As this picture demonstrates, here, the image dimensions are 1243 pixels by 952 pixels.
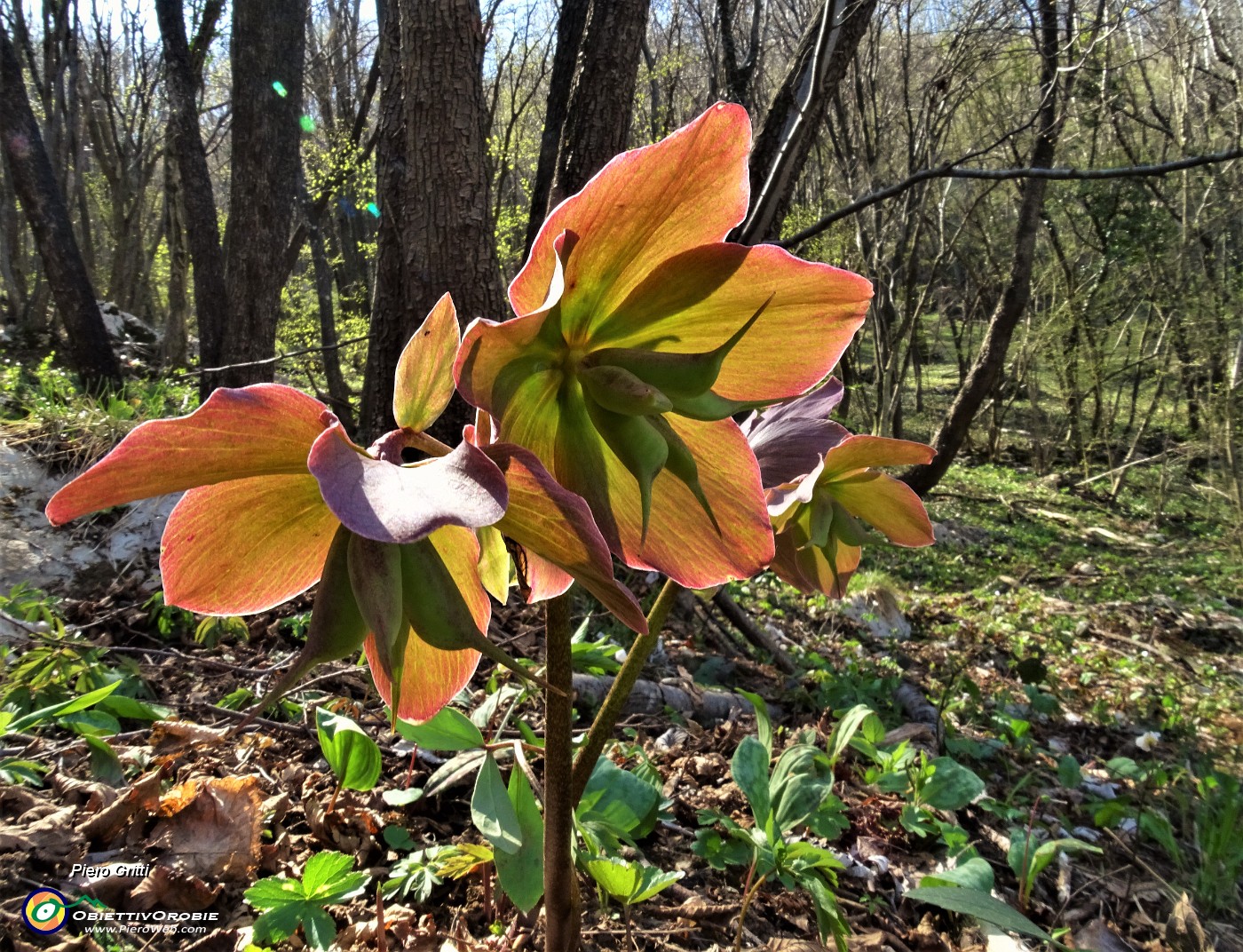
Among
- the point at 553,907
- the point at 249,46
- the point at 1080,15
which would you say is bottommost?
the point at 553,907

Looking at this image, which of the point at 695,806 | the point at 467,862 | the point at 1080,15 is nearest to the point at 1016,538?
the point at 1080,15

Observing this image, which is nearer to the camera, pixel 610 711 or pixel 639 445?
pixel 639 445

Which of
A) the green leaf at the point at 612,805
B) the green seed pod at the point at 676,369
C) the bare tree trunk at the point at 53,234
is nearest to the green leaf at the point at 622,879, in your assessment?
the green leaf at the point at 612,805

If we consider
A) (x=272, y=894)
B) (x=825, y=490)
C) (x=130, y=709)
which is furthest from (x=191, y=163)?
(x=825, y=490)

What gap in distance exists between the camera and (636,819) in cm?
83

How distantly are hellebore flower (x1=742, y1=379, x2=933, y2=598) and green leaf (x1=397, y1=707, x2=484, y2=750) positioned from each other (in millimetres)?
352

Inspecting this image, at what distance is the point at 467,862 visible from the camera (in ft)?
2.86

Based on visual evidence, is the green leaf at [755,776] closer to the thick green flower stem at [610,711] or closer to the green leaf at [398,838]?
the thick green flower stem at [610,711]

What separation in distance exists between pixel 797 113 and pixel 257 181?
336cm

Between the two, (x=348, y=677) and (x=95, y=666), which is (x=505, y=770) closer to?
(x=348, y=677)

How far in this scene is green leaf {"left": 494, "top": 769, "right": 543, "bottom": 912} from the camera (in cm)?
65

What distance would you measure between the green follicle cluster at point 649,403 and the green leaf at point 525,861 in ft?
1.27

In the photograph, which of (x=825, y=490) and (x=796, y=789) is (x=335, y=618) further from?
(x=796, y=789)

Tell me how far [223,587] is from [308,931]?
44cm
